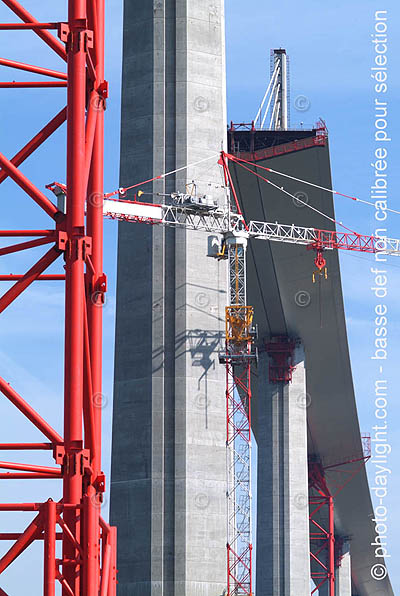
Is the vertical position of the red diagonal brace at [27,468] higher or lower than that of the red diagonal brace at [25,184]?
lower

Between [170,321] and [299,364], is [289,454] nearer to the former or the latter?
[299,364]

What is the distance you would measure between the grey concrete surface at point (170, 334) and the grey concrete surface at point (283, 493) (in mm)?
23891

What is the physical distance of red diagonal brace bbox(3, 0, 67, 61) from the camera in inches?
877

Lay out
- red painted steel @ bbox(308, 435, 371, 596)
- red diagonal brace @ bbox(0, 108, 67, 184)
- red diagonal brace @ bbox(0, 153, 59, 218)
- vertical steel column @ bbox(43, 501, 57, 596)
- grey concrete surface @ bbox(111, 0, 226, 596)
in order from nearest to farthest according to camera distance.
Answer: vertical steel column @ bbox(43, 501, 57, 596) < red diagonal brace @ bbox(0, 153, 59, 218) < red diagonal brace @ bbox(0, 108, 67, 184) < grey concrete surface @ bbox(111, 0, 226, 596) < red painted steel @ bbox(308, 435, 371, 596)

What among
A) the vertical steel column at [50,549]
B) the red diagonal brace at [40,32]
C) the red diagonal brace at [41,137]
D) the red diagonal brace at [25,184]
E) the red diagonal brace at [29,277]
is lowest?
the vertical steel column at [50,549]

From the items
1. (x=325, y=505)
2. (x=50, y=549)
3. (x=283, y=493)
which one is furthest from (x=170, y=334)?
(x=50, y=549)

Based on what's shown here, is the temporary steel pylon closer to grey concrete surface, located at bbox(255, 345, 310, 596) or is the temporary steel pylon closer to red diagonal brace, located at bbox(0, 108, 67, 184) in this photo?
red diagonal brace, located at bbox(0, 108, 67, 184)

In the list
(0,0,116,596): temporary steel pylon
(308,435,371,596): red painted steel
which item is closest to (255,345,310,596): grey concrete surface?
(308,435,371,596): red painted steel

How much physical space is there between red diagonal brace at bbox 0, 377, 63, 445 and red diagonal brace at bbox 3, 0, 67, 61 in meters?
5.95

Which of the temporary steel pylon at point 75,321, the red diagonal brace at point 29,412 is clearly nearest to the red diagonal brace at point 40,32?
the temporary steel pylon at point 75,321

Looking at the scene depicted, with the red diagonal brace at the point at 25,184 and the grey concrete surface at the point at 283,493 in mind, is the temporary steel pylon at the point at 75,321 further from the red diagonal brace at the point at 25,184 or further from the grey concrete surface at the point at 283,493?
the grey concrete surface at the point at 283,493

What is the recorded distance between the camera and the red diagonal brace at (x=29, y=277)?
2169 cm

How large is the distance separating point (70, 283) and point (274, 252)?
8997 centimetres

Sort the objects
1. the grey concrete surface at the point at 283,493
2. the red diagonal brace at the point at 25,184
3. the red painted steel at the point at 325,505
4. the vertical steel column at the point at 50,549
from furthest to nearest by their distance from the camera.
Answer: the red painted steel at the point at 325,505 → the grey concrete surface at the point at 283,493 → the red diagonal brace at the point at 25,184 → the vertical steel column at the point at 50,549
